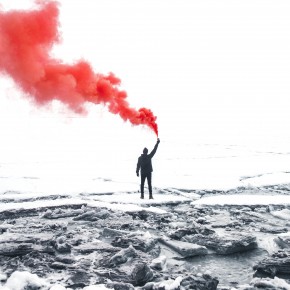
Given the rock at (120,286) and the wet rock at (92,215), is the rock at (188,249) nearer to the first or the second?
the rock at (120,286)

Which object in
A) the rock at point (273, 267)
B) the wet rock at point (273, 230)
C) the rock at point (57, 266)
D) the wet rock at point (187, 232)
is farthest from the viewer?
the wet rock at point (273, 230)

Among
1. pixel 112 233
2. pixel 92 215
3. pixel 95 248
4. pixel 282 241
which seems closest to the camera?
pixel 95 248

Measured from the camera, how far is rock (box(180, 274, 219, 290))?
13.9ft

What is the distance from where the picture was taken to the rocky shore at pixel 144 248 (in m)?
4.46

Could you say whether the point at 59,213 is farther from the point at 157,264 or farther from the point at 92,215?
the point at 157,264

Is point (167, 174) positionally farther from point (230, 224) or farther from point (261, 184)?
point (230, 224)

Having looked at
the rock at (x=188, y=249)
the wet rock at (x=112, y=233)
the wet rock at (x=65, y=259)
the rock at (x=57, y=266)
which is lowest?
the rock at (x=57, y=266)

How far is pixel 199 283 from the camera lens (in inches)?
168

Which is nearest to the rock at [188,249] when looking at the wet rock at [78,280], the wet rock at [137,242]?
the wet rock at [137,242]

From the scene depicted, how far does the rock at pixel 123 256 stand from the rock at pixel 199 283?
108 cm

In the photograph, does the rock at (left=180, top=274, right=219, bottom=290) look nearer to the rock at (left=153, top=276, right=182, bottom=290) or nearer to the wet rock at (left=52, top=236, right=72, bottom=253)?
the rock at (left=153, top=276, right=182, bottom=290)

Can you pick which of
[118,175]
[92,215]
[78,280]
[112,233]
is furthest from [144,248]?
[118,175]

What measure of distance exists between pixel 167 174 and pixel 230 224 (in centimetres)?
753

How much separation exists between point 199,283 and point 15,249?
296cm
